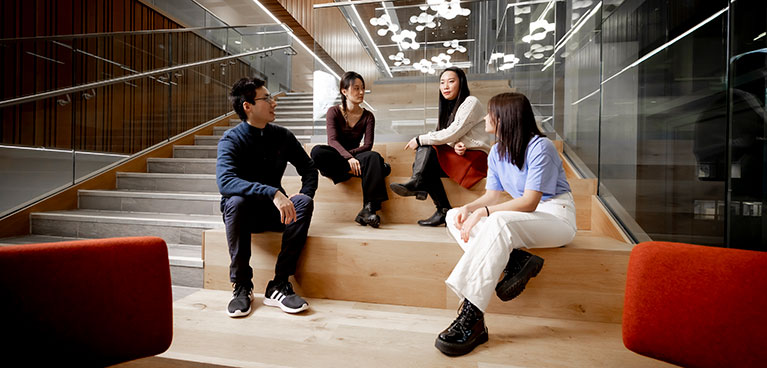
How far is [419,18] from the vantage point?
13.4 feet

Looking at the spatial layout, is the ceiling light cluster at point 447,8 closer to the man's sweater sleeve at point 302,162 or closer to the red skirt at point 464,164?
the red skirt at point 464,164

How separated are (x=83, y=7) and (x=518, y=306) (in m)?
5.50

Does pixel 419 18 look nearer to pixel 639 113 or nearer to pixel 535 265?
pixel 639 113

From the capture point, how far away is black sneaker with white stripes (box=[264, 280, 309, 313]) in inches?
59.1

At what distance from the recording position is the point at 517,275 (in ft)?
4.29

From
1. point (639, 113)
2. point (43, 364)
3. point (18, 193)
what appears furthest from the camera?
point (18, 193)

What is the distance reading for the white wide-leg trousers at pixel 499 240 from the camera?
1235 millimetres

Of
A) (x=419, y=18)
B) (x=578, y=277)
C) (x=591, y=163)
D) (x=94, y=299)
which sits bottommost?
(x=578, y=277)

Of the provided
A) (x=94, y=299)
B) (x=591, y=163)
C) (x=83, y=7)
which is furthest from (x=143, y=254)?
(x=83, y=7)

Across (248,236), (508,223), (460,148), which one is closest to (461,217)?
(508,223)

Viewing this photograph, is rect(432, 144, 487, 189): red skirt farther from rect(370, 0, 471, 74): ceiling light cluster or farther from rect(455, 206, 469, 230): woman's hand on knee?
rect(370, 0, 471, 74): ceiling light cluster

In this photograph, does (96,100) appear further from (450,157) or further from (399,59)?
(450,157)

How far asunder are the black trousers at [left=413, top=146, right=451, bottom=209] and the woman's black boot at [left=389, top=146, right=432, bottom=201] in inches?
0.5

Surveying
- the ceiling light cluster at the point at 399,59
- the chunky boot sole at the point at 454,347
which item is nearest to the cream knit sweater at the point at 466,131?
the chunky boot sole at the point at 454,347
